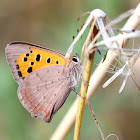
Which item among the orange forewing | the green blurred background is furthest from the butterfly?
the green blurred background

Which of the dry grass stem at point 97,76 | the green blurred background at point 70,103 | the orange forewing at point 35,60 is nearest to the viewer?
the dry grass stem at point 97,76

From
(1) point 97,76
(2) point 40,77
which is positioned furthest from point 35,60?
(1) point 97,76

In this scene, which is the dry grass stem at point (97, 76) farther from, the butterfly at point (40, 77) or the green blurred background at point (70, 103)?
the green blurred background at point (70, 103)

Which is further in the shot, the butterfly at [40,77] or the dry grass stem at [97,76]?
the butterfly at [40,77]

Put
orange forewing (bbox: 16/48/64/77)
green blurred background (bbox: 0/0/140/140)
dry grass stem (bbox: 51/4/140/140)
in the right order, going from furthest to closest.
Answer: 1. green blurred background (bbox: 0/0/140/140)
2. orange forewing (bbox: 16/48/64/77)
3. dry grass stem (bbox: 51/4/140/140)

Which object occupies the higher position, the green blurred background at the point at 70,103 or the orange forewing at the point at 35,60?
the orange forewing at the point at 35,60

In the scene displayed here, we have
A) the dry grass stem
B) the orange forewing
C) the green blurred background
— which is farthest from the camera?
the green blurred background

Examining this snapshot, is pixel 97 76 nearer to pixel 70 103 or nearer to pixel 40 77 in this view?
pixel 40 77

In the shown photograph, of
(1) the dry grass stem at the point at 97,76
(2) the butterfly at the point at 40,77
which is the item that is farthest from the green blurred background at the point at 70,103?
(1) the dry grass stem at the point at 97,76

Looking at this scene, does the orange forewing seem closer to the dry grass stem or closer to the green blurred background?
the dry grass stem

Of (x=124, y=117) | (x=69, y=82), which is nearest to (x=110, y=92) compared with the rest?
(x=124, y=117)
